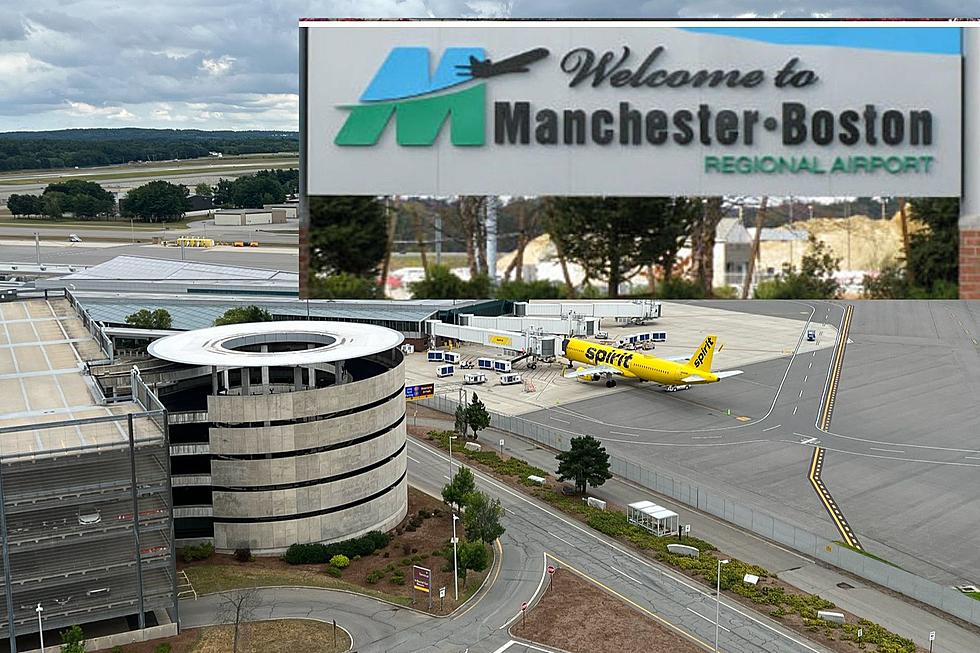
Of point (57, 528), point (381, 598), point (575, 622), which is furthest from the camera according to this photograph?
point (381, 598)

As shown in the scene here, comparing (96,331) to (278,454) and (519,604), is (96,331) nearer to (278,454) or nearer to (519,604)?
(278,454)

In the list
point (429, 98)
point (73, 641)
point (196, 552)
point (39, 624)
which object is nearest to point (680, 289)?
point (429, 98)

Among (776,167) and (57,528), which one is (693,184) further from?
(57,528)

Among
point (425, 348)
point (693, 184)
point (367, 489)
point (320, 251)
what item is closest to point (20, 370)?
point (367, 489)

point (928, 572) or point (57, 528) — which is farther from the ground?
point (57, 528)

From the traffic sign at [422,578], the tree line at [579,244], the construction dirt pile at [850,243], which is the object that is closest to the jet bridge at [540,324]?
the traffic sign at [422,578]

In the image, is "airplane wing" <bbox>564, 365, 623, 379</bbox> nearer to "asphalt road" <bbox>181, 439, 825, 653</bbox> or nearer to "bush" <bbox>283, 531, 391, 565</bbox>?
"asphalt road" <bbox>181, 439, 825, 653</bbox>
